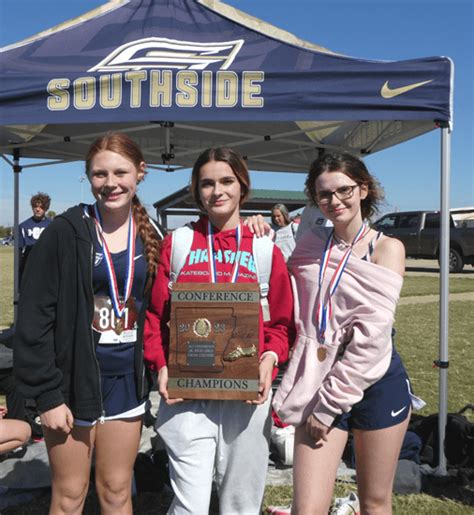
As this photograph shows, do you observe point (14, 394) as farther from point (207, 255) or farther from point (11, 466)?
point (207, 255)

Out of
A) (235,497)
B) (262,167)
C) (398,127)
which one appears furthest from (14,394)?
(262,167)

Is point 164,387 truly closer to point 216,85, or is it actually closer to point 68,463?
point 68,463

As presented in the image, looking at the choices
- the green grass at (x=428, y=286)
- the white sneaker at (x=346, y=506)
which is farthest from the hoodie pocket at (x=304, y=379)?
the green grass at (x=428, y=286)

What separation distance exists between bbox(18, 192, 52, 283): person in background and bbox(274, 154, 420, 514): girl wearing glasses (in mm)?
6495

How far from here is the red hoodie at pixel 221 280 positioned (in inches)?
76.3

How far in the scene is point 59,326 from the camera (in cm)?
184

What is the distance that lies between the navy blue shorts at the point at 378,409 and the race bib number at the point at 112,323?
0.86 metres

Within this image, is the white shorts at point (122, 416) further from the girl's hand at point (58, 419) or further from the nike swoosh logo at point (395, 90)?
the nike swoosh logo at point (395, 90)

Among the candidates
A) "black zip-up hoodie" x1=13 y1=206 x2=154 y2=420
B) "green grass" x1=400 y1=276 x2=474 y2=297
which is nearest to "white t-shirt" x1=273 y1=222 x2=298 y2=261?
"black zip-up hoodie" x1=13 y1=206 x2=154 y2=420

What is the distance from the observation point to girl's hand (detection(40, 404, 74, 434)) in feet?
5.94

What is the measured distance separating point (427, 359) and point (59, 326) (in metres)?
5.88

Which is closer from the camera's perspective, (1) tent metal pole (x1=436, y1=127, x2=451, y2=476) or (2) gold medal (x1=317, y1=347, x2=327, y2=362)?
(2) gold medal (x1=317, y1=347, x2=327, y2=362)

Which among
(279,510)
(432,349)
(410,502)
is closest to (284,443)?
(279,510)

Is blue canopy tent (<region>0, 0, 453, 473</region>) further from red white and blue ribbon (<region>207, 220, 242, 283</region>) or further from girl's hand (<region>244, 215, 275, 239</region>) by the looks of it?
red white and blue ribbon (<region>207, 220, 242, 283</region>)
